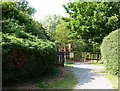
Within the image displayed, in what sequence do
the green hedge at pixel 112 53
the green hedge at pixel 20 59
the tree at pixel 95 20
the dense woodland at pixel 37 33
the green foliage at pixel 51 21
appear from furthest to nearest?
the green foliage at pixel 51 21, the tree at pixel 95 20, the green hedge at pixel 112 53, the dense woodland at pixel 37 33, the green hedge at pixel 20 59

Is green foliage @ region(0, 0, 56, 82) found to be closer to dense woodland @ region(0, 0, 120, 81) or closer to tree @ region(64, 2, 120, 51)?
dense woodland @ region(0, 0, 120, 81)

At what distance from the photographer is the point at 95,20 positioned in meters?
20.3

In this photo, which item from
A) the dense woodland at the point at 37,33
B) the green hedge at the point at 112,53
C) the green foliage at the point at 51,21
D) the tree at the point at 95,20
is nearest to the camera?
the dense woodland at the point at 37,33

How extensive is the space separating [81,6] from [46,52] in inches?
493

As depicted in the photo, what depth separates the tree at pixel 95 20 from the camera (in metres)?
20.4

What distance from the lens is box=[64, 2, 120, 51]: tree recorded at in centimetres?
2044

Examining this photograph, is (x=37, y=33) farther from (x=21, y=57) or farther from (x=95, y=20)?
(x=95, y=20)

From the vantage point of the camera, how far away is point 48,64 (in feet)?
36.9

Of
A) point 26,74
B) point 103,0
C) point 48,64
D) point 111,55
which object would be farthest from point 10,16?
point 103,0

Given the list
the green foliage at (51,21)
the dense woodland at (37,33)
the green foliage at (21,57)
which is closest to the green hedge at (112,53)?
the dense woodland at (37,33)

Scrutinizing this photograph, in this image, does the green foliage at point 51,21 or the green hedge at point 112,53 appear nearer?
the green hedge at point 112,53

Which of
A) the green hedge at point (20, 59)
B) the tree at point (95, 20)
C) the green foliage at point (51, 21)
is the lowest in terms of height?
the green hedge at point (20, 59)

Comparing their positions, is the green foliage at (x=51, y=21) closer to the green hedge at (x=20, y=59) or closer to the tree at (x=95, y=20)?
the tree at (x=95, y=20)

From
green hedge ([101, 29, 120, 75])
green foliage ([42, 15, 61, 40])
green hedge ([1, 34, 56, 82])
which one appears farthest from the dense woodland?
green foliage ([42, 15, 61, 40])
